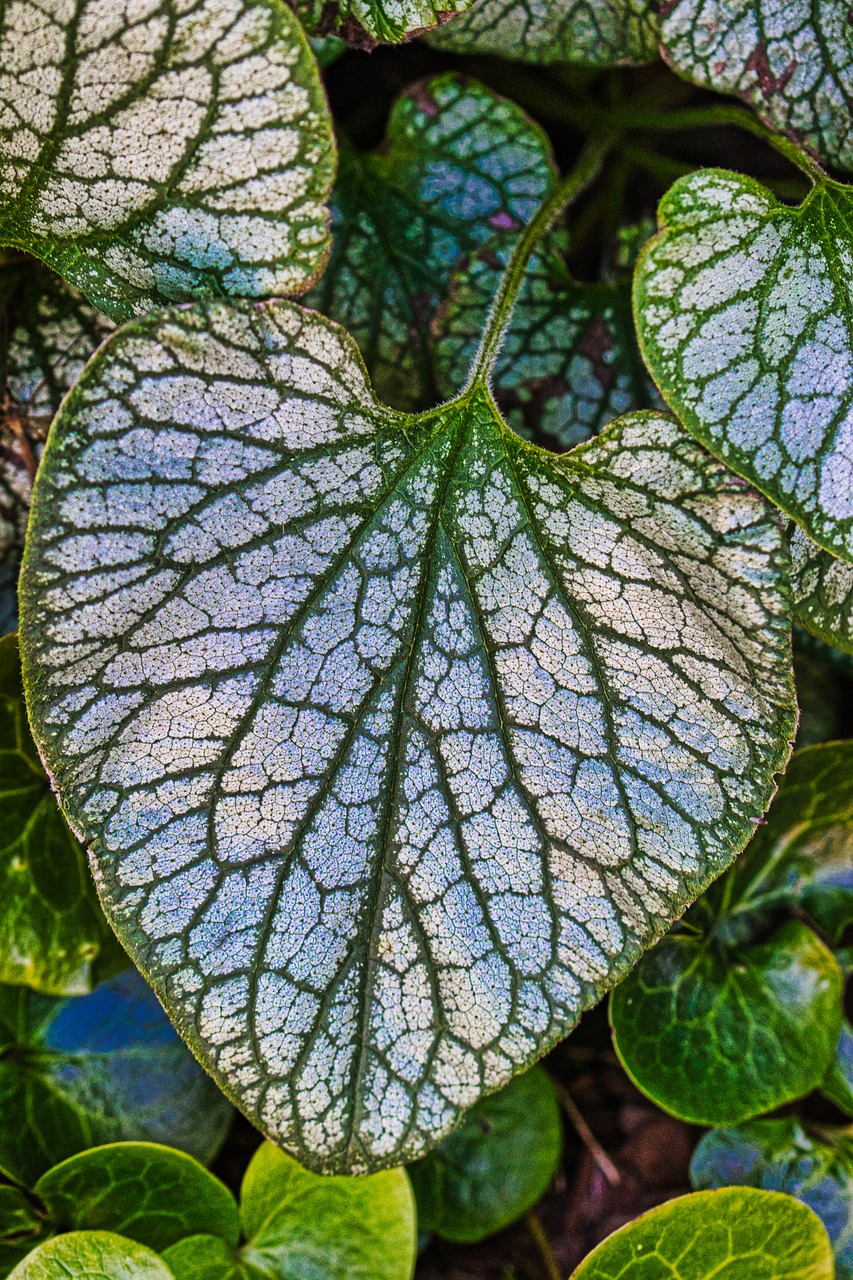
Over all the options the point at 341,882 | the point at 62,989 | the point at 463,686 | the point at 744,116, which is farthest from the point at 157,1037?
the point at 744,116

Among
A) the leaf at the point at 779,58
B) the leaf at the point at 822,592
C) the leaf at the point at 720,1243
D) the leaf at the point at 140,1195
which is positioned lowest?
the leaf at the point at 720,1243

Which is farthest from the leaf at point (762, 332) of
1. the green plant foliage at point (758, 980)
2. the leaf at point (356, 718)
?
the green plant foliage at point (758, 980)

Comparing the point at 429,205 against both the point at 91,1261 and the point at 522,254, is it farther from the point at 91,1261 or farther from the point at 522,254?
the point at 91,1261

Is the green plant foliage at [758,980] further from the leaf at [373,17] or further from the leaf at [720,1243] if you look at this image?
the leaf at [373,17]

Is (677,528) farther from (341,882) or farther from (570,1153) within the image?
(570,1153)

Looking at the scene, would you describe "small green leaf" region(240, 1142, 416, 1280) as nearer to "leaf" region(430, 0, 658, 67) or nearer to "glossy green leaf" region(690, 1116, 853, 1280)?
"glossy green leaf" region(690, 1116, 853, 1280)

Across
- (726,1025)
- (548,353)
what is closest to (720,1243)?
(726,1025)

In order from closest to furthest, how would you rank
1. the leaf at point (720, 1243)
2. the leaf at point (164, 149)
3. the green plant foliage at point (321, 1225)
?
1. the leaf at point (164, 149)
2. the leaf at point (720, 1243)
3. the green plant foliage at point (321, 1225)
